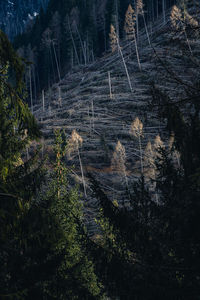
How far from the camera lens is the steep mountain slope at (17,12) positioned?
14295cm

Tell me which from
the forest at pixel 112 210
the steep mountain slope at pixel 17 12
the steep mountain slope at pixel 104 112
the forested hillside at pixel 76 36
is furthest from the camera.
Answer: the steep mountain slope at pixel 17 12

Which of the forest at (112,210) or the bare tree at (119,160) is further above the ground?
the forest at (112,210)

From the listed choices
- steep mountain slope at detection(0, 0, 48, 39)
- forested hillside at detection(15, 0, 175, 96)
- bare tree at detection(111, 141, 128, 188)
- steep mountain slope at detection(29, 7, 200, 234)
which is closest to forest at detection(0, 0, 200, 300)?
bare tree at detection(111, 141, 128, 188)

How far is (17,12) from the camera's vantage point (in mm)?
151000

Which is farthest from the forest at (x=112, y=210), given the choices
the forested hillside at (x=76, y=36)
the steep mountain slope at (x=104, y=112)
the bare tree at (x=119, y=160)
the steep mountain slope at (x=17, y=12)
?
the steep mountain slope at (x=17, y=12)

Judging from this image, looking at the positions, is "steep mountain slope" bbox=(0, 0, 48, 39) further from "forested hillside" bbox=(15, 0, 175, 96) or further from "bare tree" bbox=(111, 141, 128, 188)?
"bare tree" bbox=(111, 141, 128, 188)

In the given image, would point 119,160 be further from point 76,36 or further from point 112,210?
point 76,36

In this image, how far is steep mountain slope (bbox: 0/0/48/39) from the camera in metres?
143

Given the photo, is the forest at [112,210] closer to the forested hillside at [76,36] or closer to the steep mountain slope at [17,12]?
the forested hillside at [76,36]

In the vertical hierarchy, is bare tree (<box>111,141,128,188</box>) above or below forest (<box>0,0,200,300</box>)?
below

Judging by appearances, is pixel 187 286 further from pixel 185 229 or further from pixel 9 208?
pixel 9 208

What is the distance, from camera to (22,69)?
2777 millimetres

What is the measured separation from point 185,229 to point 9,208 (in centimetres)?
230

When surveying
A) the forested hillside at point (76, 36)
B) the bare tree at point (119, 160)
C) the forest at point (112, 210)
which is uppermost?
the forested hillside at point (76, 36)
